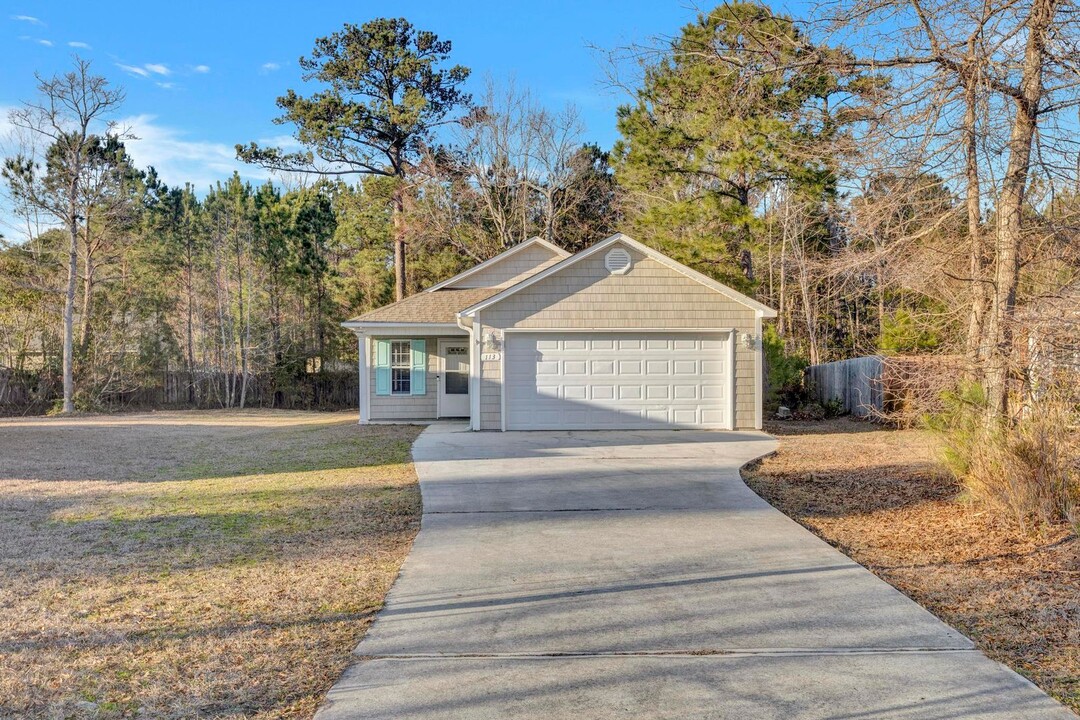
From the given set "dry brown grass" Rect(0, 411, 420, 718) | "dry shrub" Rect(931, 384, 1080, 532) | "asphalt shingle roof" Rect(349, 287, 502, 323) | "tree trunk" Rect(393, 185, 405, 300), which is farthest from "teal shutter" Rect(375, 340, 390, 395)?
"dry shrub" Rect(931, 384, 1080, 532)

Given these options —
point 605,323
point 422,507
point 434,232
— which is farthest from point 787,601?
point 434,232

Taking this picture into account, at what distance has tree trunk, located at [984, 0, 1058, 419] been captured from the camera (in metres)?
7.83

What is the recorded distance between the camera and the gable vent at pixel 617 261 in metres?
15.6

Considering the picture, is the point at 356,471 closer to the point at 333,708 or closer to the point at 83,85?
the point at 333,708

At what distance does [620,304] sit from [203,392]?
19.5 metres

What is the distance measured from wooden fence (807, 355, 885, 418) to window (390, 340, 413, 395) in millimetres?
10140

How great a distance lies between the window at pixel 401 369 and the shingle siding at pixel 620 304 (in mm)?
3939

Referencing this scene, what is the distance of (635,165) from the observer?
68.1 feet

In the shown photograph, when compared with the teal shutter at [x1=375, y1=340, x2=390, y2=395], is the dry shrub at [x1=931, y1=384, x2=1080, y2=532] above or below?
below

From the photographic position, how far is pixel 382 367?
1881 cm

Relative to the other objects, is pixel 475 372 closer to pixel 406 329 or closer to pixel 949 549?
pixel 406 329

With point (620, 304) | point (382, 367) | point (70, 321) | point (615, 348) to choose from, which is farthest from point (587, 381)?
point (70, 321)

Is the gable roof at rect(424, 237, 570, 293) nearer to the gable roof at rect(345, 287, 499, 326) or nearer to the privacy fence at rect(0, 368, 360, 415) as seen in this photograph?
the gable roof at rect(345, 287, 499, 326)

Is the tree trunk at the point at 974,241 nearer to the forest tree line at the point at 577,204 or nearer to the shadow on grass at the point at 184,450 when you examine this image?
the forest tree line at the point at 577,204
